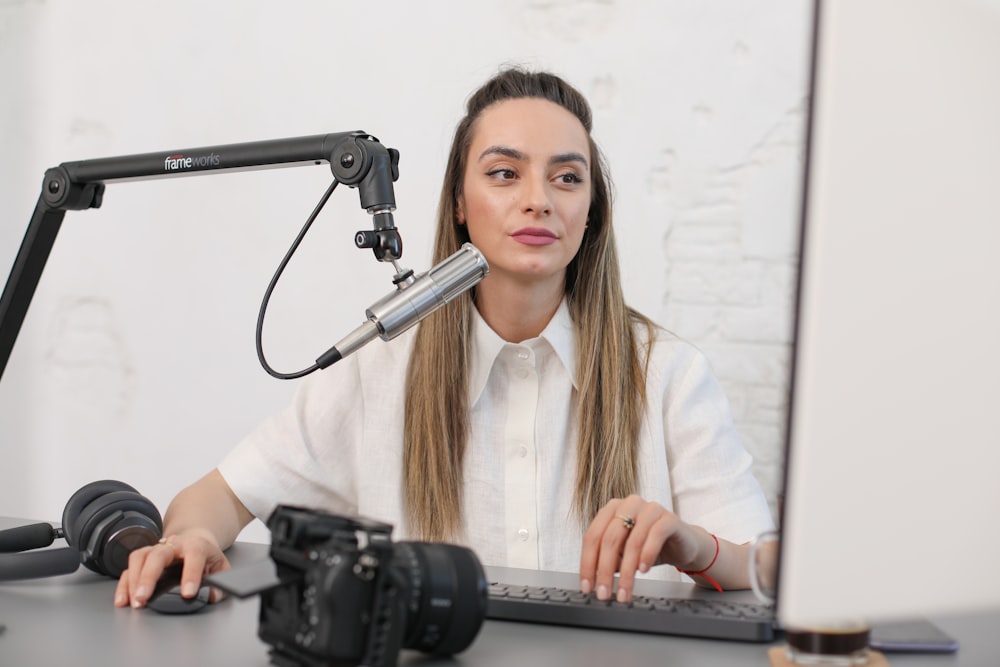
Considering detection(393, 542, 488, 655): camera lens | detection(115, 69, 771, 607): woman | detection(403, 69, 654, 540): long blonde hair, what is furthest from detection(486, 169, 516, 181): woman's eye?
detection(393, 542, 488, 655): camera lens

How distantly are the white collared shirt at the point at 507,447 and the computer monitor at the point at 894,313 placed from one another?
86cm

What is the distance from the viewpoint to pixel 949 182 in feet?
1.43

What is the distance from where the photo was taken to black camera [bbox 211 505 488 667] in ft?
1.86

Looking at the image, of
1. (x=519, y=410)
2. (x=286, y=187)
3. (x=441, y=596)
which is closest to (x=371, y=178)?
(x=441, y=596)

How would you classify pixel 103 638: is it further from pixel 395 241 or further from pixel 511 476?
pixel 511 476

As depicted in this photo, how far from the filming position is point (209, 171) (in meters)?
0.90

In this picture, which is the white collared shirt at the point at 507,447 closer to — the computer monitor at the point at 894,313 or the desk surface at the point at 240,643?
the desk surface at the point at 240,643

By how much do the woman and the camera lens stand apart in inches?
26.2

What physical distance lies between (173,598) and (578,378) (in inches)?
27.9

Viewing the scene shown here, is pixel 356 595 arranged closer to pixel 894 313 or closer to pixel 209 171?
pixel 894 313

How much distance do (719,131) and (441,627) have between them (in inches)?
56.4

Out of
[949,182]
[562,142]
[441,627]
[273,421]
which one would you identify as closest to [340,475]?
[273,421]

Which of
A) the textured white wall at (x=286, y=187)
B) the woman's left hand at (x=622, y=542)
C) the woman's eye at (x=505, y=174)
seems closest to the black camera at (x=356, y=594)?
the woman's left hand at (x=622, y=542)

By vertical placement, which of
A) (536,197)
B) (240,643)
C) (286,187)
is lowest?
(240,643)
